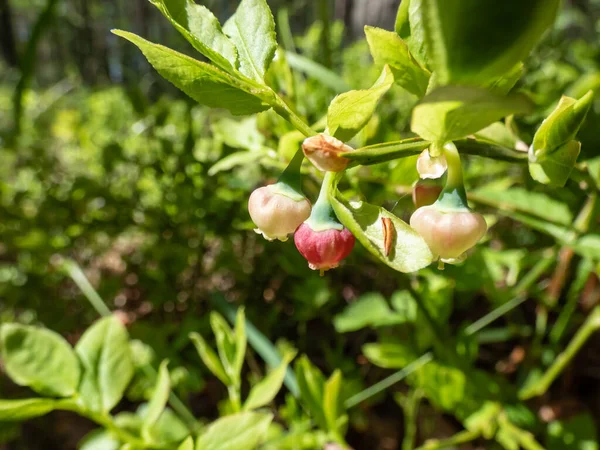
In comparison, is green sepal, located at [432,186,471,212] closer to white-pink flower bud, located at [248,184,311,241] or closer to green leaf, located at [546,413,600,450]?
white-pink flower bud, located at [248,184,311,241]

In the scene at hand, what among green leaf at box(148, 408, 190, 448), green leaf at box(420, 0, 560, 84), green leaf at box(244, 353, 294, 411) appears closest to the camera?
green leaf at box(420, 0, 560, 84)

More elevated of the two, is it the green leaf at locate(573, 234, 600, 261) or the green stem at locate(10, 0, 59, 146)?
the green stem at locate(10, 0, 59, 146)

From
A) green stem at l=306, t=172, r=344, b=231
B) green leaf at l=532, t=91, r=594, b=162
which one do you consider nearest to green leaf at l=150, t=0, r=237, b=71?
green stem at l=306, t=172, r=344, b=231

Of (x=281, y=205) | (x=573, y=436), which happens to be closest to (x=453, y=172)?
(x=281, y=205)

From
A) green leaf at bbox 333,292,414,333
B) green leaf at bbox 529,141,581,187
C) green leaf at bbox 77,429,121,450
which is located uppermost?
green leaf at bbox 529,141,581,187

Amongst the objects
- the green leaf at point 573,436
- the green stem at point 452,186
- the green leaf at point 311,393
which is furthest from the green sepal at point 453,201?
the green leaf at point 573,436

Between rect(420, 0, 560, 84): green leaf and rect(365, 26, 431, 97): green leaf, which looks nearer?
rect(420, 0, 560, 84): green leaf

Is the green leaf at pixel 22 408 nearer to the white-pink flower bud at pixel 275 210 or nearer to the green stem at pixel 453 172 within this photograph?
the white-pink flower bud at pixel 275 210

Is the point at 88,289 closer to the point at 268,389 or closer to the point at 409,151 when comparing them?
the point at 268,389
